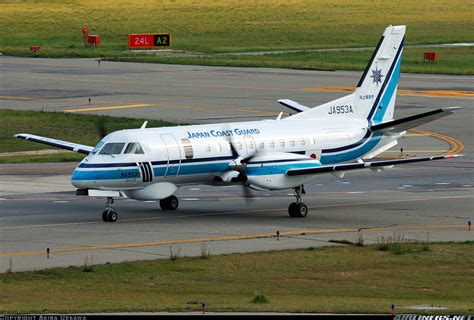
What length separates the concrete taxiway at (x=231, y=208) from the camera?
36.4 meters

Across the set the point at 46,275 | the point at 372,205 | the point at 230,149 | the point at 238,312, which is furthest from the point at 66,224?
the point at 238,312

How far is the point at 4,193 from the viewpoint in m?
47.6

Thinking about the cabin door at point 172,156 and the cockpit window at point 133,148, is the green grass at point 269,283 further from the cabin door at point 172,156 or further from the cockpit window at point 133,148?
the cockpit window at point 133,148

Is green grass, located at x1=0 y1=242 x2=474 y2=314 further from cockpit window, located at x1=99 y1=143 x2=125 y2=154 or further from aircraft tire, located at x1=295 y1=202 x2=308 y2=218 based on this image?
cockpit window, located at x1=99 y1=143 x2=125 y2=154

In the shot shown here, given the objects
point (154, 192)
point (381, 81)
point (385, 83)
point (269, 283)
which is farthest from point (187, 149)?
point (269, 283)

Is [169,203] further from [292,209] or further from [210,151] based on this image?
[292,209]

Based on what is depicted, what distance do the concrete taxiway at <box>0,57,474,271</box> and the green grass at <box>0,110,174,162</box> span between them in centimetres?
267

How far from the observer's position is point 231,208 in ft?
145

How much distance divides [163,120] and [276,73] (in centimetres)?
3203

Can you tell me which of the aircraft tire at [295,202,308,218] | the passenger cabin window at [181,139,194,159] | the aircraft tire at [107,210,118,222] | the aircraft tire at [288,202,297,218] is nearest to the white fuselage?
the passenger cabin window at [181,139,194,159]

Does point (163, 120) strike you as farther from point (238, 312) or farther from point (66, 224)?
point (238, 312)

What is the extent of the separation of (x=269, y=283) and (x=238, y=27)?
5345 inches

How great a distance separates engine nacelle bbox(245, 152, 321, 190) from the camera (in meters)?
41.4

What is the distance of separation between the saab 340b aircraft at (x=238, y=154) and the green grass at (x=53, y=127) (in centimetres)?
1519
